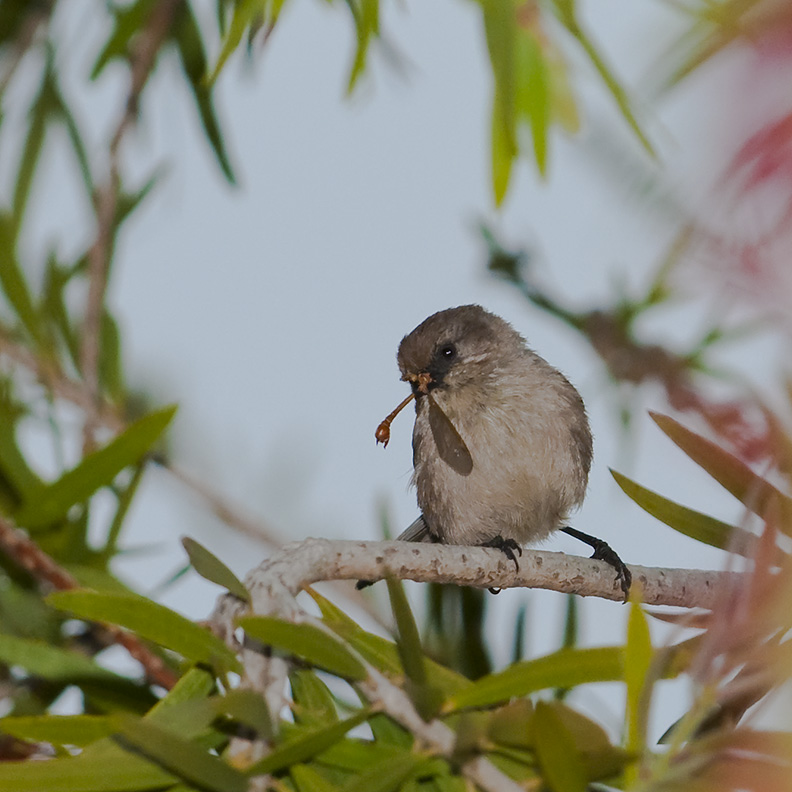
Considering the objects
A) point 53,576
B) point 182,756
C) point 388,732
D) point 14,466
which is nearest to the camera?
point 182,756

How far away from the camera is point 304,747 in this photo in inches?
29.7

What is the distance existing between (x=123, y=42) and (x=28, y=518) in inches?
47.0

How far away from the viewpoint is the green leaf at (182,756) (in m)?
0.67

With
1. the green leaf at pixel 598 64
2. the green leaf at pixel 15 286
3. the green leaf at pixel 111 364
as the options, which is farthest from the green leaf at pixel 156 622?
the green leaf at pixel 111 364

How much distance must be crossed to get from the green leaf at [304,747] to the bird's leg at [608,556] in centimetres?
41

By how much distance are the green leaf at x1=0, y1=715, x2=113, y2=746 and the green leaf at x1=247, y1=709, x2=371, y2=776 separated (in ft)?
0.56

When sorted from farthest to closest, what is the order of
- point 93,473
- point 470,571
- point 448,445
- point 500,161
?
point 448,445
point 500,161
point 93,473
point 470,571

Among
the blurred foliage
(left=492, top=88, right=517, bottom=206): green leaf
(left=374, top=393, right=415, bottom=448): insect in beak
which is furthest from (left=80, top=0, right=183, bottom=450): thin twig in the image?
(left=492, top=88, right=517, bottom=206): green leaf

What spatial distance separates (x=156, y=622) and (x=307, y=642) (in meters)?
0.13

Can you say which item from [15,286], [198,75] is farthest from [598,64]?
[198,75]

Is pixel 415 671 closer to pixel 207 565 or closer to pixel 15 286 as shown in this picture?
pixel 207 565

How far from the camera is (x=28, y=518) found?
5.07 ft

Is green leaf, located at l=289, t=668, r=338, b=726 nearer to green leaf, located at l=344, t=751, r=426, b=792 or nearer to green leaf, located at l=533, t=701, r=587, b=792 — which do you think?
green leaf, located at l=344, t=751, r=426, b=792

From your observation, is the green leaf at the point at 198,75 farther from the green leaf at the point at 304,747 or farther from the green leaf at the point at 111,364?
the green leaf at the point at 304,747
